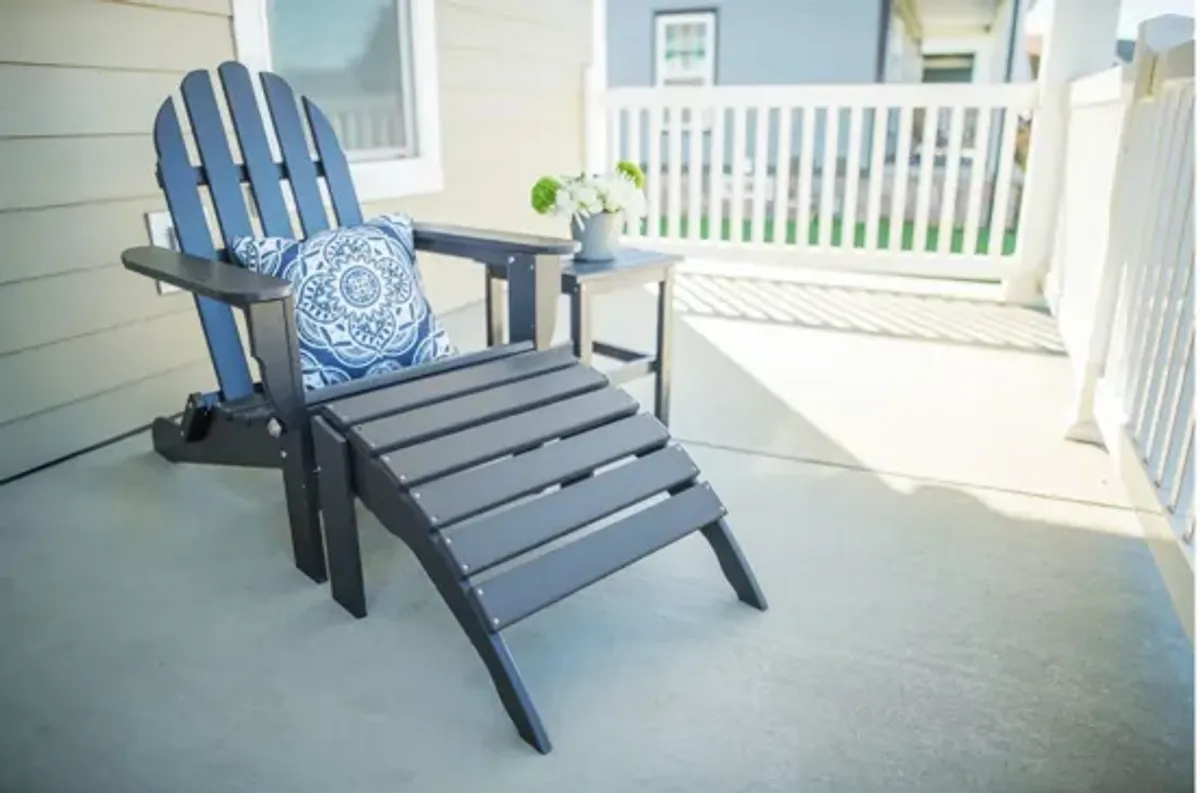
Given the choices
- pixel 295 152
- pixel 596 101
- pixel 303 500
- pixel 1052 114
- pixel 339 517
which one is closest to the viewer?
pixel 339 517

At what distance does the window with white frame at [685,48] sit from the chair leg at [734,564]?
9010 millimetres

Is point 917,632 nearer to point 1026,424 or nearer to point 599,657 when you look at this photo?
point 599,657

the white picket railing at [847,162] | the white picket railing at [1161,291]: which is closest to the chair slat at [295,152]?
the white picket railing at [1161,291]

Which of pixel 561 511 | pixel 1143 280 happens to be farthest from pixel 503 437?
pixel 1143 280

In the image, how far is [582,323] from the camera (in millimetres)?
2311

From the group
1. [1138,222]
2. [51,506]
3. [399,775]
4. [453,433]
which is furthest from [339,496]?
[1138,222]

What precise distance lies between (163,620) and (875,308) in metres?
3.47

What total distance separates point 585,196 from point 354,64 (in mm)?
1433

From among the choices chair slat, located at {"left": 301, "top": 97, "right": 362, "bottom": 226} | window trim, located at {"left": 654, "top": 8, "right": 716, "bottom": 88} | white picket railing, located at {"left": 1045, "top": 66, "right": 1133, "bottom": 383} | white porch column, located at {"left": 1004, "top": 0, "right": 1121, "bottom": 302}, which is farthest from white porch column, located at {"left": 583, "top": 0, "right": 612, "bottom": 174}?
window trim, located at {"left": 654, "top": 8, "right": 716, "bottom": 88}

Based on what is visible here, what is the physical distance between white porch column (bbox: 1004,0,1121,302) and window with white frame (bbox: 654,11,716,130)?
612 cm

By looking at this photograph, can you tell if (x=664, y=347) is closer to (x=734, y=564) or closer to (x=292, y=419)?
(x=734, y=564)

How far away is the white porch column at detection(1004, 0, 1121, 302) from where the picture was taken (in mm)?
3969

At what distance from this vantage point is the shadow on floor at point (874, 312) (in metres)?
3.73

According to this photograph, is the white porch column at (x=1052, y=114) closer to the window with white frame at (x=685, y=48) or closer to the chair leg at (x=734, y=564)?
the chair leg at (x=734, y=564)
